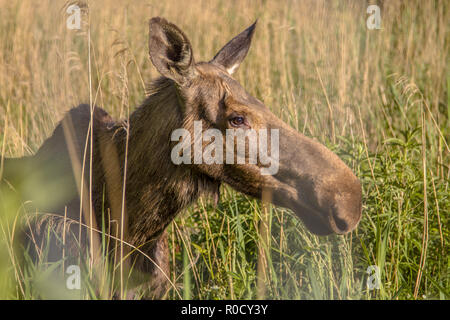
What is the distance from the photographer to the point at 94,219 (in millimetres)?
3459

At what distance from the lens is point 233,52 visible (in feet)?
12.4

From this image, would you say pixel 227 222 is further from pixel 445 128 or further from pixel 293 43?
pixel 293 43

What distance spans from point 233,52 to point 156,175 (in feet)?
3.28

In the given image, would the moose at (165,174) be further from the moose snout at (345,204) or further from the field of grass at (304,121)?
the field of grass at (304,121)

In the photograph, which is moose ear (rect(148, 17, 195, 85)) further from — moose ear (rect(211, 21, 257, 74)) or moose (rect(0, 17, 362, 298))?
moose ear (rect(211, 21, 257, 74))

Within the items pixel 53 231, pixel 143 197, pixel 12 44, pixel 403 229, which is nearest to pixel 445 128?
pixel 403 229

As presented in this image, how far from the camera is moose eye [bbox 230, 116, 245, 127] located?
Result: 313 centimetres

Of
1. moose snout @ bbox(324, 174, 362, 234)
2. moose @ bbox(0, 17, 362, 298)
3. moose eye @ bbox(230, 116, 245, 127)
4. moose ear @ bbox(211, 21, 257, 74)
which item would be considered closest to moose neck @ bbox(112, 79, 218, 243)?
moose @ bbox(0, 17, 362, 298)

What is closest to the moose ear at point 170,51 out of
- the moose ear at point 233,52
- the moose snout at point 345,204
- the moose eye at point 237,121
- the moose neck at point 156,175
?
the moose neck at point 156,175

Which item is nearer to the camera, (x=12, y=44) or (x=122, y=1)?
(x=12, y=44)

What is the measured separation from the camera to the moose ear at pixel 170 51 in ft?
10.2

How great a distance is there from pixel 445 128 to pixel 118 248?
3564 millimetres

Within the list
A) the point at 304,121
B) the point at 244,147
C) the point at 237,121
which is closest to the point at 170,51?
the point at 237,121

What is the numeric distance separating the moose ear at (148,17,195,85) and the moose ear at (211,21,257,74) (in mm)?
568
